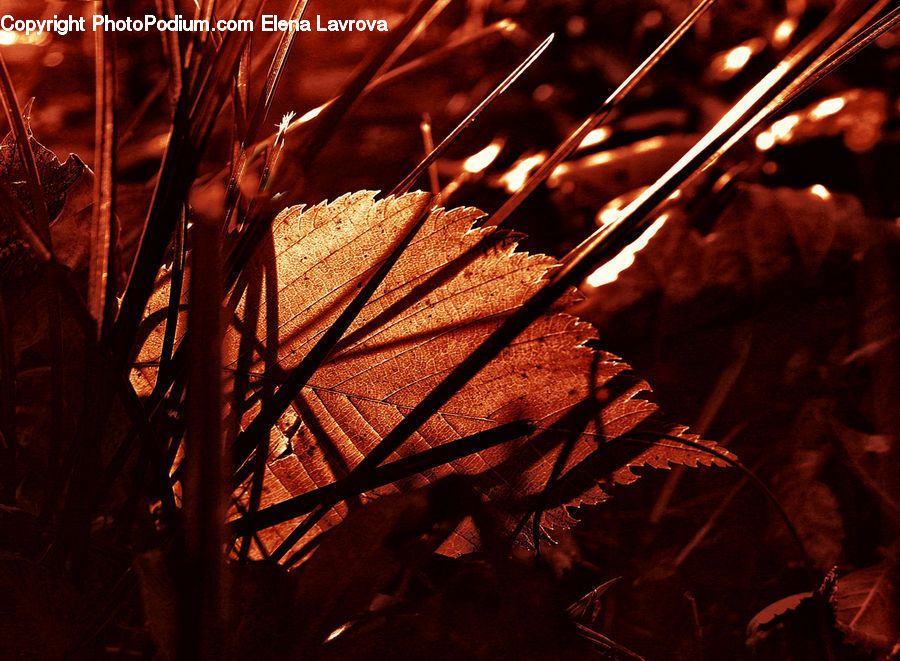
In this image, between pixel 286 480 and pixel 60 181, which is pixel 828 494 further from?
pixel 60 181

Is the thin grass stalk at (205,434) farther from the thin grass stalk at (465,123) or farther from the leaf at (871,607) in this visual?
the leaf at (871,607)

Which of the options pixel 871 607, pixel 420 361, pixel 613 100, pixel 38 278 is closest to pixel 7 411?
pixel 38 278

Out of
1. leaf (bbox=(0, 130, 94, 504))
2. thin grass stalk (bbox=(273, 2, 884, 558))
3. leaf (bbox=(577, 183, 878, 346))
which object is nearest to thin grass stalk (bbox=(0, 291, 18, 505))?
leaf (bbox=(0, 130, 94, 504))

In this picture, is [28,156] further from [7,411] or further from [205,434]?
[205,434]

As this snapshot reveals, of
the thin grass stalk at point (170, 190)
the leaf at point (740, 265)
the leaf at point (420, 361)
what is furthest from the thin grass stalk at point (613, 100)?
the leaf at point (740, 265)

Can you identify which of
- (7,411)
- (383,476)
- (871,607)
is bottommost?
(871,607)

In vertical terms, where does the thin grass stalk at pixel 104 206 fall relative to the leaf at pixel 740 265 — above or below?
above
